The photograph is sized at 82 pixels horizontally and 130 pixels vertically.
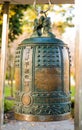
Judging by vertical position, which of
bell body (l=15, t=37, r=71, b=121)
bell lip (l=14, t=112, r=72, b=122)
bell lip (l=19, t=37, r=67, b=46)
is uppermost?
bell lip (l=19, t=37, r=67, b=46)

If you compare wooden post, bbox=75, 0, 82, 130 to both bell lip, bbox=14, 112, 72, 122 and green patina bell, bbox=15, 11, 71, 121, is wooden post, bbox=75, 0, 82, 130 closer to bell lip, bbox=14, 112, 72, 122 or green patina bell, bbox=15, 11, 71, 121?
green patina bell, bbox=15, 11, 71, 121

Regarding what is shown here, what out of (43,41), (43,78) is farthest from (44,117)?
(43,41)

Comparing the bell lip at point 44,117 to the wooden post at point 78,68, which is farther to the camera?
the bell lip at point 44,117

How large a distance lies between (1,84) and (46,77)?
1.40 meters

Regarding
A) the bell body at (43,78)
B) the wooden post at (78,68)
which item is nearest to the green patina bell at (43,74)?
the bell body at (43,78)

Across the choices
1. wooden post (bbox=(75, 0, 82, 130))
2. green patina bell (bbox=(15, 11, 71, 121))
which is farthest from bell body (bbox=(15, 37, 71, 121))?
wooden post (bbox=(75, 0, 82, 130))

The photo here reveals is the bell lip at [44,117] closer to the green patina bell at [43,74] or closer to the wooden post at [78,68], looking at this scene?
the green patina bell at [43,74]

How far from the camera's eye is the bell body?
304 cm

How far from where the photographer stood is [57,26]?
13523 millimetres

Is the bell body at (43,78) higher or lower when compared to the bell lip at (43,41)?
lower

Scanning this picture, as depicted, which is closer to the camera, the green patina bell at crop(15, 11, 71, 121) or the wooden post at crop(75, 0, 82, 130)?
the wooden post at crop(75, 0, 82, 130)

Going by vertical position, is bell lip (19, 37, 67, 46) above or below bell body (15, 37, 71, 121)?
above

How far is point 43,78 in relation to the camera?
3.09 m

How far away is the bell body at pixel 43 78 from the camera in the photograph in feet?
9.99
